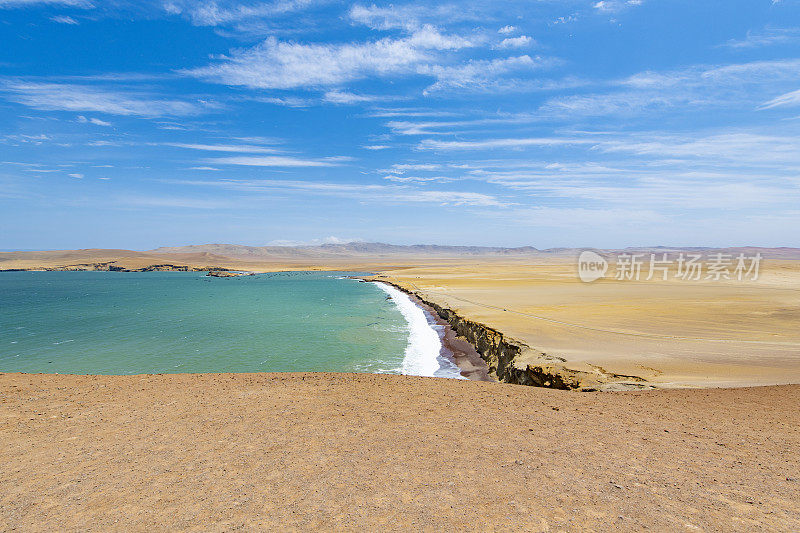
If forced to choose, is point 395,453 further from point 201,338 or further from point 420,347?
point 201,338

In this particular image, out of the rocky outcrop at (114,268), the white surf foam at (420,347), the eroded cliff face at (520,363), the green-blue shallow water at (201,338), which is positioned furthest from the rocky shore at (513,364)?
the rocky outcrop at (114,268)

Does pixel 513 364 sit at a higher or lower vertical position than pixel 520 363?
lower

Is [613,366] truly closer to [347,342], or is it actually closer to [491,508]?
[491,508]

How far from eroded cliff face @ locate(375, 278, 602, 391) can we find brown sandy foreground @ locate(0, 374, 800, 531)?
2.26 m

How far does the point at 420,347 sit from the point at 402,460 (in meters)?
16.4

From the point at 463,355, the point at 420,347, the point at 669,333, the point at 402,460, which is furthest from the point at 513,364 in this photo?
the point at 669,333

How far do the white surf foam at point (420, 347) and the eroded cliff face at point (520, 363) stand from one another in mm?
2448

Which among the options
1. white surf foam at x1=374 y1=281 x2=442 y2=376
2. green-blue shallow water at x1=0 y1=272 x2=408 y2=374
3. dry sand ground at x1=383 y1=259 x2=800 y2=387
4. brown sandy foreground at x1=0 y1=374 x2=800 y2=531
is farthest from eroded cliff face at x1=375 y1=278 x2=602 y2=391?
green-blue shallow water at x1=0 y1=272 x2=408 y2=374

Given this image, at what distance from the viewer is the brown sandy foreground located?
513 centimetres

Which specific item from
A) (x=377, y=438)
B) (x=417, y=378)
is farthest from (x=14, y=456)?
(x=417, y=378)

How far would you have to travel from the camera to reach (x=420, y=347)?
23.0m

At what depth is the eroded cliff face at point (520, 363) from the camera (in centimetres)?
1272

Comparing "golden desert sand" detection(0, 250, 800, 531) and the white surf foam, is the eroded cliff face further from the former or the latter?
the white surf foam

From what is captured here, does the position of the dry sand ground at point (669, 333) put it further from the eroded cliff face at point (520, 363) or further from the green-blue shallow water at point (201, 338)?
the green-blue shallow water at point (201, 338)
